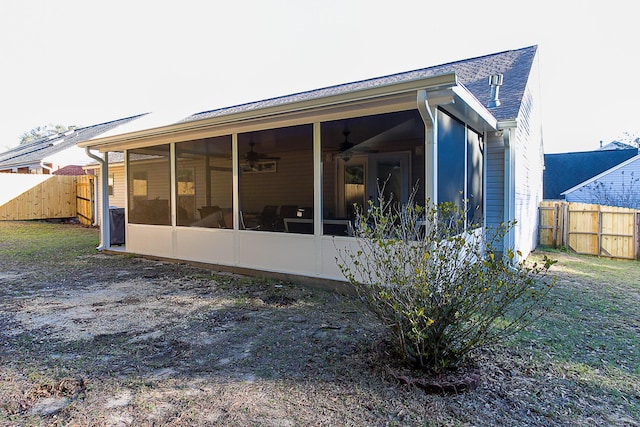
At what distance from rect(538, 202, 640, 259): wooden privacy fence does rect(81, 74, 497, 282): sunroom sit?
12.3 ft

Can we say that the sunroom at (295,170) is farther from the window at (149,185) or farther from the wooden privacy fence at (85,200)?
the wooden privacy fence at (85,200)

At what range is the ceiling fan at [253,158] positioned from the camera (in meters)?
6.24

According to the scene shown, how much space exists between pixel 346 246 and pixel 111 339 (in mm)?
2717

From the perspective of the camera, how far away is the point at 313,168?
5.16 metres

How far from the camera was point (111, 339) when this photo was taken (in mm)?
3402

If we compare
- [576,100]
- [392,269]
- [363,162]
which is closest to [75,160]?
[363,162]

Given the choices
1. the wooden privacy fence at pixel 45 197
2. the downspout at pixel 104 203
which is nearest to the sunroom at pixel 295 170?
the downspout at pixel 104 203

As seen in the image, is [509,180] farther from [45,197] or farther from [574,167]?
[574,167]

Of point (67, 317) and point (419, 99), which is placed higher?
point (419, 99)

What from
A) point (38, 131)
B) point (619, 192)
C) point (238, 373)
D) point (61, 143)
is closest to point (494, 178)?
point (238, 373)

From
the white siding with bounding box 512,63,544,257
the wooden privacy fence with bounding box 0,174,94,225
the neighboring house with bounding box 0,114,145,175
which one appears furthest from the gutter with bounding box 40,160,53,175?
the white siding with bounding box 512,63,544,257

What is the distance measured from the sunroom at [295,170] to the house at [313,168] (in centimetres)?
2

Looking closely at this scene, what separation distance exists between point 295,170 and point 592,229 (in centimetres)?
717

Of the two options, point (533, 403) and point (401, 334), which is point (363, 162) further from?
point (533, 403)
